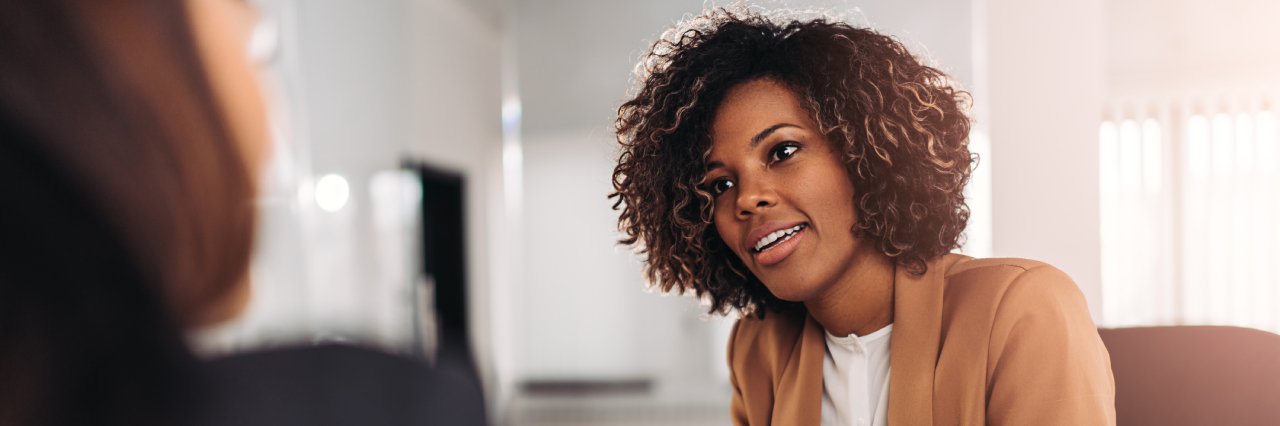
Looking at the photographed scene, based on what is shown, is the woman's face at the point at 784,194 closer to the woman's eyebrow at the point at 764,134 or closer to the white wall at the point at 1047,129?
the woman's eyebrow at the point at 764,134

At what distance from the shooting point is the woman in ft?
3.21

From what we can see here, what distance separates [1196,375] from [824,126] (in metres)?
0.68

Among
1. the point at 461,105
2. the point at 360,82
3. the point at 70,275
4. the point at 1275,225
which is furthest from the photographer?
the point at 1275,225

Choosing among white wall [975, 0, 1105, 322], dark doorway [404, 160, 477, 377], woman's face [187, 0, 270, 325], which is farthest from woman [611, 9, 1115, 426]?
dark doorway [404, 160, 477, 377]

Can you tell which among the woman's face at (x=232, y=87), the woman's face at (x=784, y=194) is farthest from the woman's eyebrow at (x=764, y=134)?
the woman's face at (x=232, y=87)

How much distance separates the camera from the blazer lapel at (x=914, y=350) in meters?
1.00

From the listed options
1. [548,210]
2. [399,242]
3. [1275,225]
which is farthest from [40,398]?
[1275,225]

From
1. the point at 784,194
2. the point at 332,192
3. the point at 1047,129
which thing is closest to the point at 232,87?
the point at 784,194

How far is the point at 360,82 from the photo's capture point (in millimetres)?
3256

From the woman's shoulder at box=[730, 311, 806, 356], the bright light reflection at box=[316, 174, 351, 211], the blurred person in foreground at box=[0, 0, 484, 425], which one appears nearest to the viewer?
the blurred person in foreground at box=[0, 0, 484, 425]

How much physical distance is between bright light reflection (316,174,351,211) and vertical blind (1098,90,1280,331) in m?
5.53

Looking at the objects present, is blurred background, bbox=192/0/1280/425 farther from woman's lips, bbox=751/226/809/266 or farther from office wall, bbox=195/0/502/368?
woman's lips, bbox=751/226/809/266

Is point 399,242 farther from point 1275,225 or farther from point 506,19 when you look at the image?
point 1275,225

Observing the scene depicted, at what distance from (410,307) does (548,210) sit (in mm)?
930
